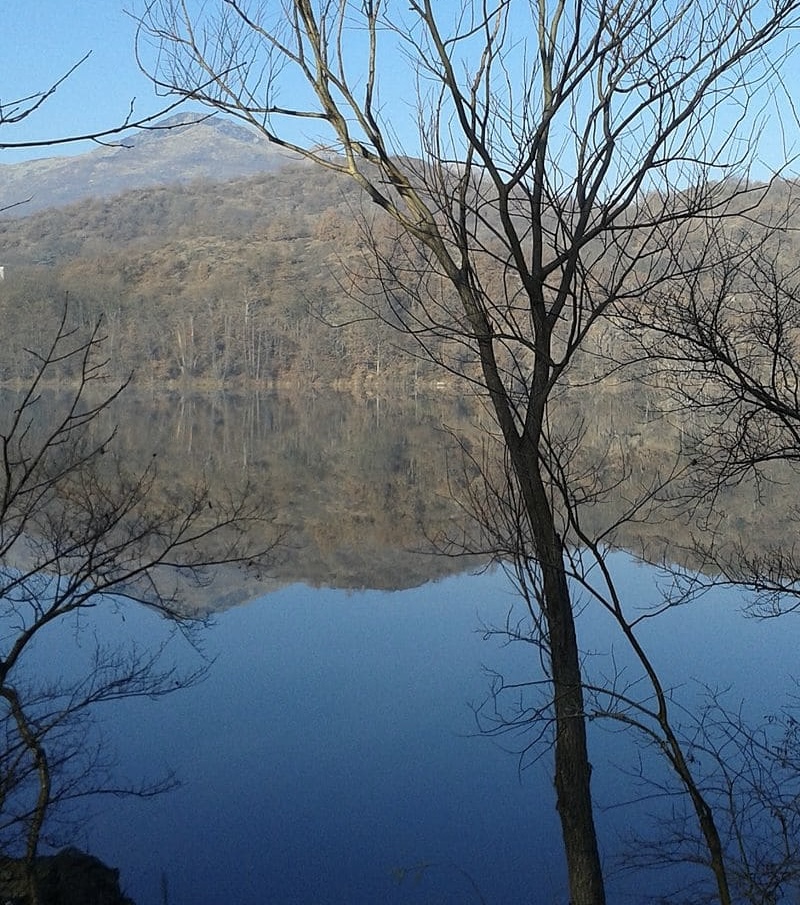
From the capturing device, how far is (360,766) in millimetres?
7379

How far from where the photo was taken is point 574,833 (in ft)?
10.7

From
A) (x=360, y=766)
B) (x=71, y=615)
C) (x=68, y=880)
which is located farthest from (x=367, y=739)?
(x=71, y=615)

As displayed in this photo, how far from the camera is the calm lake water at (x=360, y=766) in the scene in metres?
6.16

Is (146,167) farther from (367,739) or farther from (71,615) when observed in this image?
(367,739)

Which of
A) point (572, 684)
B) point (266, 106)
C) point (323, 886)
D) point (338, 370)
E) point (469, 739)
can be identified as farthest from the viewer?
point (338, 370)

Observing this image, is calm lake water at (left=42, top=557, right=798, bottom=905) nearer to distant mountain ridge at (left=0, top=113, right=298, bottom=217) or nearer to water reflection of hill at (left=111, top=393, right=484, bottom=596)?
water reflection of hill at (left=111, top=393, right=484, bottom=596)

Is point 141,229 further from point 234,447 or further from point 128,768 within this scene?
point 128,768

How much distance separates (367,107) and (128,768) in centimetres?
561

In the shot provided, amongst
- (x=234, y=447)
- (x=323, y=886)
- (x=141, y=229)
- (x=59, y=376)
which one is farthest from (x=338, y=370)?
(x=141, y=229)

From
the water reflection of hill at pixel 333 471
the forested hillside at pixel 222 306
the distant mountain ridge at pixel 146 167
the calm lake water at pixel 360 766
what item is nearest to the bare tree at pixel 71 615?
the calm lake water at pixel 360 766

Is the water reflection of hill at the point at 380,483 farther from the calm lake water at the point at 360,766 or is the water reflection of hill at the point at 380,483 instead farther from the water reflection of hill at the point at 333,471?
the calm lake water at the point at 360,766

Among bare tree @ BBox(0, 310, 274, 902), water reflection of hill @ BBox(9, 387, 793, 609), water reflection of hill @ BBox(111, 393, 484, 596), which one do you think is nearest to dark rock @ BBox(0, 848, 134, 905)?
bare tree @ BBox(0, 310, 274, 902)

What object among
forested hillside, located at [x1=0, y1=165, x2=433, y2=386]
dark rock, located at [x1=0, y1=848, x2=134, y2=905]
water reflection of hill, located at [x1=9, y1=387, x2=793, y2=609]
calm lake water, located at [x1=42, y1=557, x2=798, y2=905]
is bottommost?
dark rock, located at [x1=0, y1=848, x2=134, y2=905]

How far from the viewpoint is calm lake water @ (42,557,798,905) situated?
243 inches
